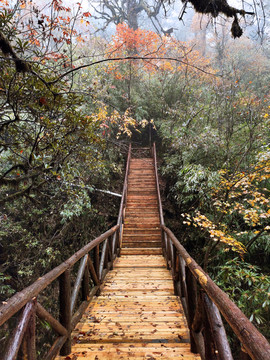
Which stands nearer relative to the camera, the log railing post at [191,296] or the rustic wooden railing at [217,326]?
the rustic wooden railing at [217,326]

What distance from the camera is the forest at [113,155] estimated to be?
9.14 ft

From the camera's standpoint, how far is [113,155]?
9875mm

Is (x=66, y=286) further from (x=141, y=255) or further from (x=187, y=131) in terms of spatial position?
(x=187, y=131)

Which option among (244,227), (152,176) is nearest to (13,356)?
(244,227)

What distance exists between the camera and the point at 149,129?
12.9 meters

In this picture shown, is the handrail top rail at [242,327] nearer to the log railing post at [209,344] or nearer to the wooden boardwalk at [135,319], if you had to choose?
the log railing post at [209,344]

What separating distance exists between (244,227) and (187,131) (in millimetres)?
4084

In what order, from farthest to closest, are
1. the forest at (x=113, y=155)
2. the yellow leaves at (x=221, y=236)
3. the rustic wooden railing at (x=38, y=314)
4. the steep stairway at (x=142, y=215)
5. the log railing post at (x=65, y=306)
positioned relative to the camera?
1. the steep stairway at (x=142, y=215)
2. the yellow leaves at (x=221, y=236)
3. the forest at (x=113, y=155)
4. the log railing post at (x=65, y=306)
5. the rustic wooden railing at (x=38, y=314)

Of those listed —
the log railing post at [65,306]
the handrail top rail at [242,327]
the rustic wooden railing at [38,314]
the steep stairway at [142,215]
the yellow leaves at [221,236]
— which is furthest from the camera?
the steep stairway at [142,215]

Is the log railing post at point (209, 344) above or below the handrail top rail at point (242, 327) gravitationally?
below

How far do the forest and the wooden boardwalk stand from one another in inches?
63.7

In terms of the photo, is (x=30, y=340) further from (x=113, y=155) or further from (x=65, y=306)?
(x=113, y=155)

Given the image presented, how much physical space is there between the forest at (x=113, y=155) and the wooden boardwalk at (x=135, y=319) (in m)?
1.62

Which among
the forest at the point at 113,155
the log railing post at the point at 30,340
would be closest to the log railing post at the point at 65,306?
the log railing post at the point at 30,340
